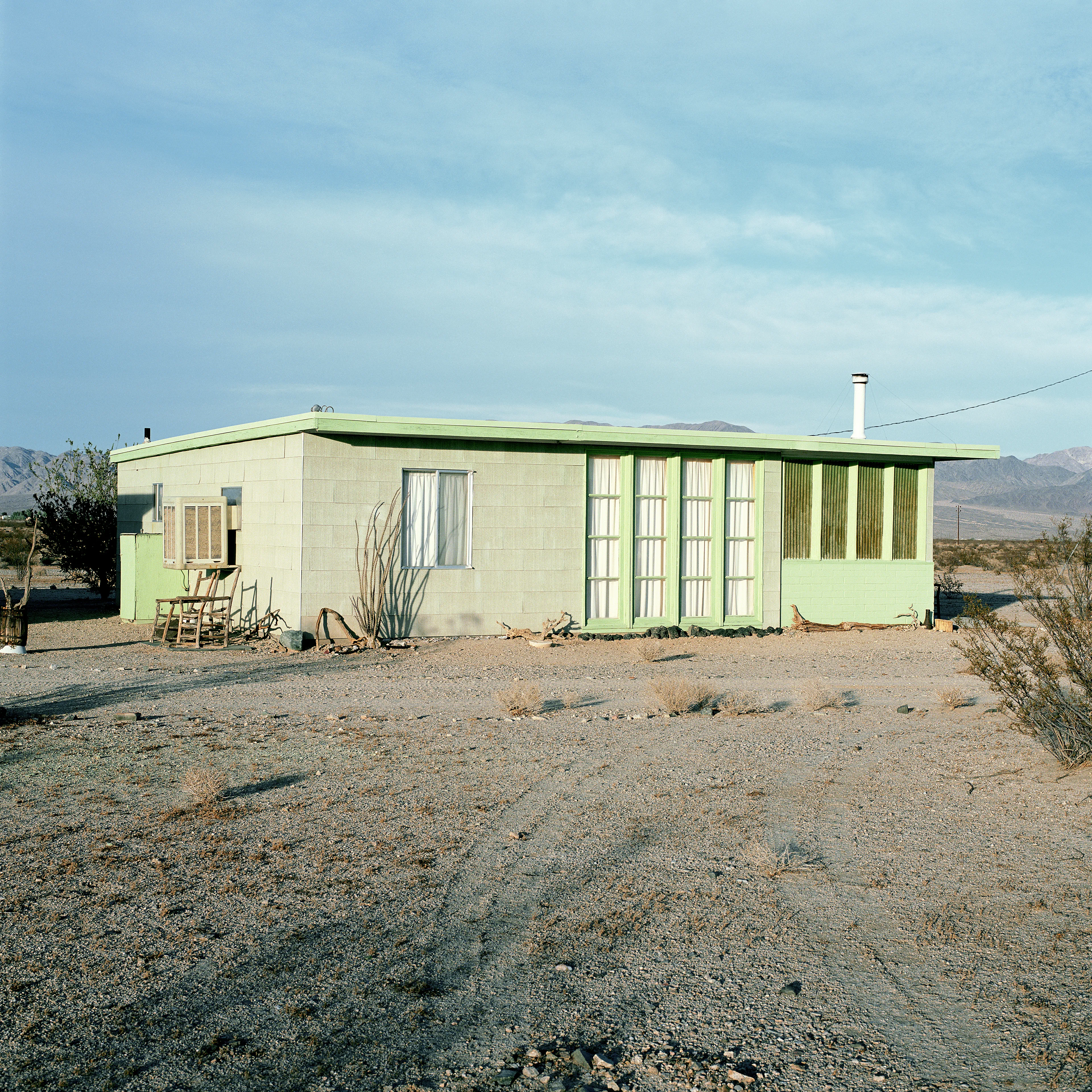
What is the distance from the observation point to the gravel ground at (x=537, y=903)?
344 cm

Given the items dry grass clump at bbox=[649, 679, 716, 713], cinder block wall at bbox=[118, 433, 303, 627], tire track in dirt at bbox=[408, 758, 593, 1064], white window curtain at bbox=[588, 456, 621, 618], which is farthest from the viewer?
white window curtain at bbox=[588, 456, 621, 618]

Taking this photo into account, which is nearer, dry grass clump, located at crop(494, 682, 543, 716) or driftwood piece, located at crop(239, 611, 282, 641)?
dry grass clump, located at crop(494, 682, 543, 716)

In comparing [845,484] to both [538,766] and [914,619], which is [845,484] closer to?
[914,619]

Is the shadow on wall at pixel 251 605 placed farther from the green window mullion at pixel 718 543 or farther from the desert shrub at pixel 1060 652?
the desert shrub at pixel 1060 652

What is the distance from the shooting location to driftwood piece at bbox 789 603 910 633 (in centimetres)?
1634

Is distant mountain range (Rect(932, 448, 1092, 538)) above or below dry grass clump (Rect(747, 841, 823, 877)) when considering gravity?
above

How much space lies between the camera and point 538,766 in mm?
7449

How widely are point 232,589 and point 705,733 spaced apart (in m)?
9.08

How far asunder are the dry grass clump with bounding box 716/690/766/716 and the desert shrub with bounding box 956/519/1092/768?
7.74 ft

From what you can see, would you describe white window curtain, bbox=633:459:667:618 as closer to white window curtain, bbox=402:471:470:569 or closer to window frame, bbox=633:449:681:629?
window frame, bbox=633:449:681:629

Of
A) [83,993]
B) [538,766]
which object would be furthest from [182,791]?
[83,993]

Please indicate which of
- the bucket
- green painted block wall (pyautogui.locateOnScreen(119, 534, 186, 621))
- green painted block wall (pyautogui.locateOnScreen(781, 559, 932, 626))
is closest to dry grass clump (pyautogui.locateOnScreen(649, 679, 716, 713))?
green painted block wall (pyautogui.locateOnScreen(781, 559, 932, 626))

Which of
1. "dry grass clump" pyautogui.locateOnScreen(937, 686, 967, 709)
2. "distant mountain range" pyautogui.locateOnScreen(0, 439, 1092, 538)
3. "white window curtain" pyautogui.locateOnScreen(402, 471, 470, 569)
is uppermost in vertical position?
"distant mountain range" pyautogui.locateOnScreen(0, 439, 1092, 538)

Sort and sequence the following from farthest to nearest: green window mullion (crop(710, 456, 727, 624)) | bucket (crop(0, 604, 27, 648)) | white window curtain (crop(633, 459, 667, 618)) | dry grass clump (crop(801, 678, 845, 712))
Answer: green window mullion (crop(710, 456, 727, 624)), white window curtain (crop(633, 459, 667, 618)), bucket (crop(0, 604, 27, 648)), dry grass clump (crop(801, 678, 845, 712))
